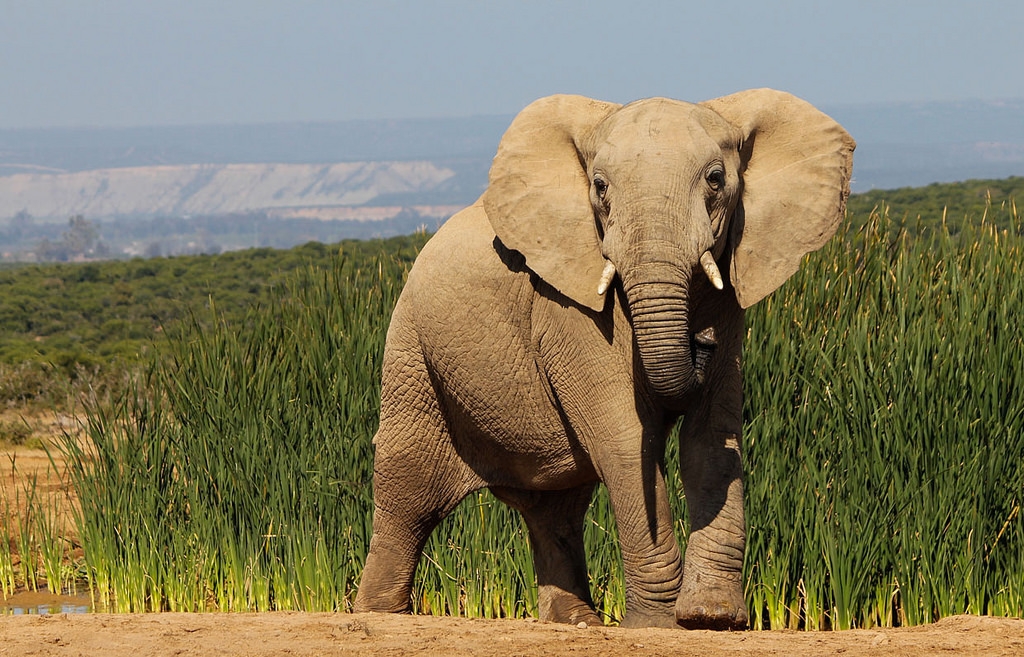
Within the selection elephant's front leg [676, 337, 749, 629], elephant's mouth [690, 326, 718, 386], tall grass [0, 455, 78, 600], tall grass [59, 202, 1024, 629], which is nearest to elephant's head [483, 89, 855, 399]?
elephant's mouth [690, 326, 718, 386]

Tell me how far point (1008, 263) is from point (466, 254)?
3649 millimetres

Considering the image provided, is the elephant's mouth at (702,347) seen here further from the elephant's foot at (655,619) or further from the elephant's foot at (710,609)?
the elephant's foot at (655,619)

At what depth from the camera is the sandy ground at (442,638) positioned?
4.68m

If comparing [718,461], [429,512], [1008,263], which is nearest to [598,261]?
[718,461]

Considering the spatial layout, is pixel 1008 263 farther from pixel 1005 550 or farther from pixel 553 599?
pixel 553 599

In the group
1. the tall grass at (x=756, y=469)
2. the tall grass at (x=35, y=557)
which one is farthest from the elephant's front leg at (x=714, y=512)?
the tall grass at (x=35, y=557)

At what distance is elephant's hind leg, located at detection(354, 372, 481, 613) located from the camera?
595 centimetres

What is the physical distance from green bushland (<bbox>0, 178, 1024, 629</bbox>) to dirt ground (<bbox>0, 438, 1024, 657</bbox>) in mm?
1207

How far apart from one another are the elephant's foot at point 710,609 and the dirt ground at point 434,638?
0.27 ft

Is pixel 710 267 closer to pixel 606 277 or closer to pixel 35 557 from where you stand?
pixel 606 277

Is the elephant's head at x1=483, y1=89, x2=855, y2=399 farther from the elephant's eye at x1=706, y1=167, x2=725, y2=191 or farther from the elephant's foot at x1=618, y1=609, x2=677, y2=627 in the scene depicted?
the elephant's foot at x1=618, y1=609, x2=677, y2=627

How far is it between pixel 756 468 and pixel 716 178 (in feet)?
7.96

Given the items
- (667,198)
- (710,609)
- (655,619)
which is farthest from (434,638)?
(667,198)

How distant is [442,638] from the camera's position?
4.89 meters
